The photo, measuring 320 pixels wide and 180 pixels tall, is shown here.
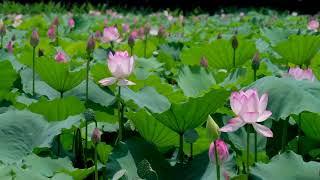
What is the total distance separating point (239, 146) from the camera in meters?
1.52

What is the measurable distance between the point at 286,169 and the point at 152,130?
0.39 meters

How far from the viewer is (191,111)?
1365 millimetres

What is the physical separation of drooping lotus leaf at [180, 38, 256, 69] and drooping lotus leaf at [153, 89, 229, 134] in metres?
0.97

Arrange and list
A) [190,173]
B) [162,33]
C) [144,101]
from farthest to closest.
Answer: [162,33] → [144,101] → [190,173]

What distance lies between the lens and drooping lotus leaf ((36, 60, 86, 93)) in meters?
1.85

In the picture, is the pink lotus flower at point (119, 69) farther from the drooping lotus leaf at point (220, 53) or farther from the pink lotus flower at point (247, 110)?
the drooping lotus leaf at point (220, 53)

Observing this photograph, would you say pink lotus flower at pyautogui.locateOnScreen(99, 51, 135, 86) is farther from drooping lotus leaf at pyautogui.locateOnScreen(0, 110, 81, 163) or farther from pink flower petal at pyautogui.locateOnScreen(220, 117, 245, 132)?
pink flower petal at pyautogui.locateOnScreen(220, 117, 245, 132)

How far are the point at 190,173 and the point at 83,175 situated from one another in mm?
220

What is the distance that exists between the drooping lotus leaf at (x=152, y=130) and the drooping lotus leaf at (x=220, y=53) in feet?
2.96

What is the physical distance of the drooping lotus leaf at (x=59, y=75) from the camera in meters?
1.85

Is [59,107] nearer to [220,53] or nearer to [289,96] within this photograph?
[289,96]

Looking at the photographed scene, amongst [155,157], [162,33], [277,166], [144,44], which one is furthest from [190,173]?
[162,33]

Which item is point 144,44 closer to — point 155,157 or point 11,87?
point 11,87

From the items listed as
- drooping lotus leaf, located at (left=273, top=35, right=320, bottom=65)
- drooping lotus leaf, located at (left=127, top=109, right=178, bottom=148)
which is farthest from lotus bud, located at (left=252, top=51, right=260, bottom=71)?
drooping lotus leaf, located at (left=127, top=109, right=178, bottom=148)
